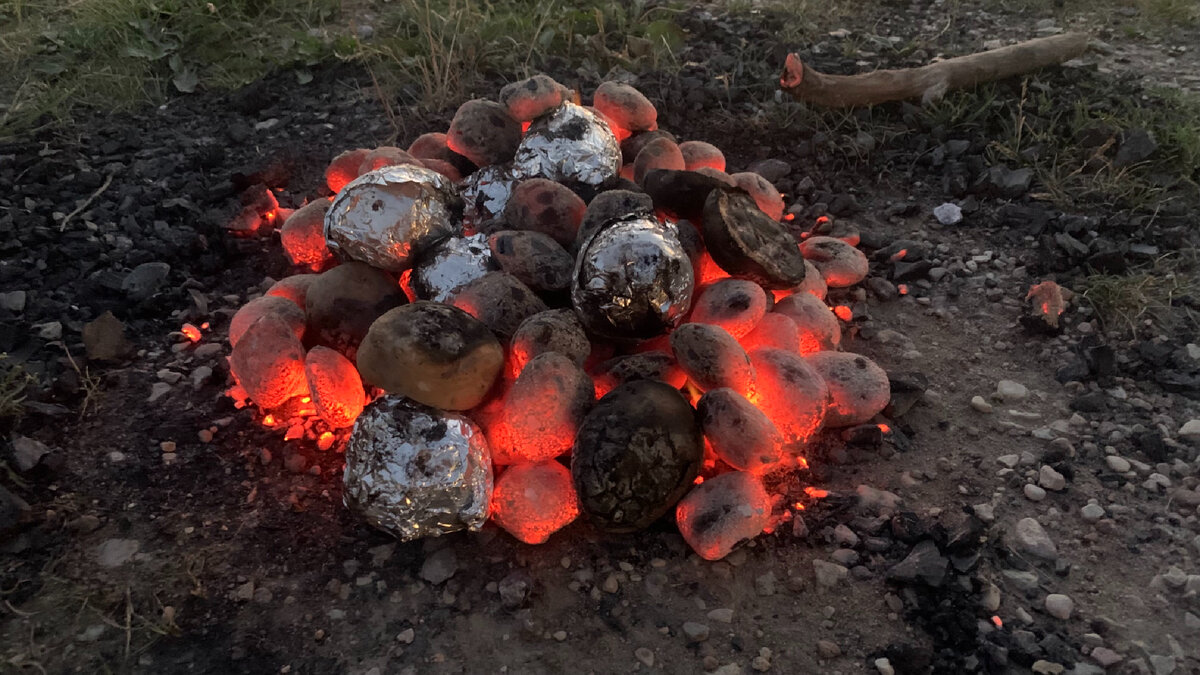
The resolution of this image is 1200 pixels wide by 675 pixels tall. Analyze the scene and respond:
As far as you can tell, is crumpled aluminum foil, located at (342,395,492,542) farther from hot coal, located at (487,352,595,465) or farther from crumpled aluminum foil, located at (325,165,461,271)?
crumpled aluminum foil, located at (325,165,461,271)

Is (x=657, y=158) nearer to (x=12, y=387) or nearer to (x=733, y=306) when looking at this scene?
(x=733, y=306)

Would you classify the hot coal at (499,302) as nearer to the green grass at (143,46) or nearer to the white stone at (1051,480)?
the white stone at (1051,480)

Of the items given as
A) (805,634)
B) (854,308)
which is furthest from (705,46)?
(805,634)

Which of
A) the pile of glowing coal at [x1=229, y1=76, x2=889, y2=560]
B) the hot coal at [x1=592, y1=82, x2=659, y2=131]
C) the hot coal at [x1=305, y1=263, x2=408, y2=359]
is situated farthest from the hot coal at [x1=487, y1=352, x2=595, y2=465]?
the hot coal at [x1=592, y1=82, x2=659, y2=131]

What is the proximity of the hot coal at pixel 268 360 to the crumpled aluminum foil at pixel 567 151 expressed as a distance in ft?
3.54

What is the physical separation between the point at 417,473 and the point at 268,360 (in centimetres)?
73

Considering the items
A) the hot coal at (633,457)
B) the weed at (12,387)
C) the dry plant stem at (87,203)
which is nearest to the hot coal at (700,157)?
the hot coal at (633,457)

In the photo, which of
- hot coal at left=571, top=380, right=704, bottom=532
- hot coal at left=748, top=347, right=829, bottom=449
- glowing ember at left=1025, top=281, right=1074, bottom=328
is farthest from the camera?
glowing ember at left=1025, top=281, right=1074, bottom=328

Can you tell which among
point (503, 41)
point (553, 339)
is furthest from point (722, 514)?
point (503, 41)

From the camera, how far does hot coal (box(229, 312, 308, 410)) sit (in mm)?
2732

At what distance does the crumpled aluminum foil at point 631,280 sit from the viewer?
8.43ft

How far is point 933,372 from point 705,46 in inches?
111

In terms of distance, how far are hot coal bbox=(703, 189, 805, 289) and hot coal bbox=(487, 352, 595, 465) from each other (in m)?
0.71

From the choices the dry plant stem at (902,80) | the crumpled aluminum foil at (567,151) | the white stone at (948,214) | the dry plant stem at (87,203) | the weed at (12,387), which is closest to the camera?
the weed at (12,387)
